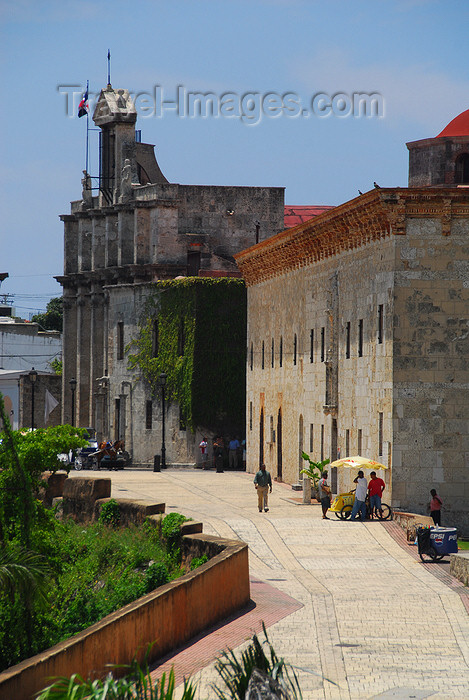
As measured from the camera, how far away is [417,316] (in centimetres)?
3228

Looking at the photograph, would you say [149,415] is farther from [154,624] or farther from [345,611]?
[154,624]

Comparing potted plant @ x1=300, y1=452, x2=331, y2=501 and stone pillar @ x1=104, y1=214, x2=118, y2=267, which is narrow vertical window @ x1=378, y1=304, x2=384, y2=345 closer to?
potted plant @ x1=300, y1=452, x2=331, y2=501

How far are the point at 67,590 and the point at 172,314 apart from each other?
3417 centimetres

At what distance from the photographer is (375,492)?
31.6 meters

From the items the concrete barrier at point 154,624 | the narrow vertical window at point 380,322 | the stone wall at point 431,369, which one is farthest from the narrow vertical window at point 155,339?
the concrete barrier at point 154,624

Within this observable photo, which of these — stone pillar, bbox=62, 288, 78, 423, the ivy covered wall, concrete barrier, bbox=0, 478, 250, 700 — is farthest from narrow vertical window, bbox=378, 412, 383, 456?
stone pillar, bbox=62, 288, 78, 423

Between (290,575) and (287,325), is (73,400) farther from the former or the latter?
(290,575)

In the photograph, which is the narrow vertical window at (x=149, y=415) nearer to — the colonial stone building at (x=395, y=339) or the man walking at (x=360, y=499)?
the colonial stone building at (x=395, y=339)

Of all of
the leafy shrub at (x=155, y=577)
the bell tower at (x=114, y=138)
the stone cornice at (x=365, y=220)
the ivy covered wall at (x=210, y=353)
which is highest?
the bell tower at (x=114, y=138)

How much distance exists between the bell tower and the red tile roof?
10314 mm

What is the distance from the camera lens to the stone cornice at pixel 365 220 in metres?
32.2

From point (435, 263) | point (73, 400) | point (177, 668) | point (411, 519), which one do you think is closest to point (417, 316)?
point (435, 263)

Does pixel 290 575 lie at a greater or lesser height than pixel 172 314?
lesser

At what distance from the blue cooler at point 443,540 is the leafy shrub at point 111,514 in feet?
28.2
